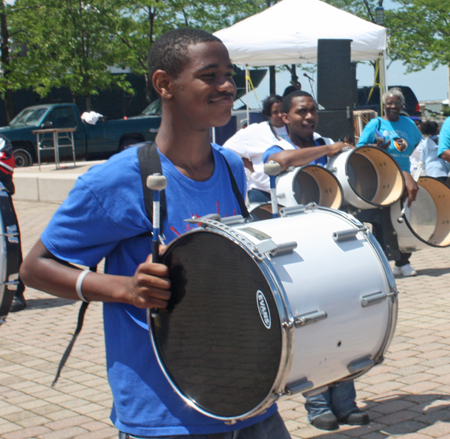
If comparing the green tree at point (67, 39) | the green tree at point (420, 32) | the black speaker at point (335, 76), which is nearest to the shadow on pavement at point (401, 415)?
the black speaker at point (335, 76)

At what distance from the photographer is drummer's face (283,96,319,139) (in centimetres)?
516

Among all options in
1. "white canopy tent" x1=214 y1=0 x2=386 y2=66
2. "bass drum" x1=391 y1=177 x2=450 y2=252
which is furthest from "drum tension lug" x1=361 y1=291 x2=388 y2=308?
"white canopy tent" x1=214 y1=0 x2=386 y2=66

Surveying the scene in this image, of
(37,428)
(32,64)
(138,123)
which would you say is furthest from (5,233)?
(32,64)

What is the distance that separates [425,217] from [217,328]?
4.41 m

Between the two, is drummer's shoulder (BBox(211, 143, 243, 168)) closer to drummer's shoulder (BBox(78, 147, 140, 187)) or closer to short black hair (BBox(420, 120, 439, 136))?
drummer's shoulder (BBox(78, 147, 140, 187))

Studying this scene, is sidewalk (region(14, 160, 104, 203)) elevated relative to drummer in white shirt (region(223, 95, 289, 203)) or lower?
lower

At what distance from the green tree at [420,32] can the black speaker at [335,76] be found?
66.3ft

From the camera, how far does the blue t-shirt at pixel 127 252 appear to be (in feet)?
5.81

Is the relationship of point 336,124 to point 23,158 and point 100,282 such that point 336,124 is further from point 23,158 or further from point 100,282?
point 23,158

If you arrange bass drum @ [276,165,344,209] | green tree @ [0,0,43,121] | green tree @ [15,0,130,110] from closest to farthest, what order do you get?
bass drum @ [276,165,344,209] → green tree @ [0,0,43,121] → green tree @ [15,0,130,110]

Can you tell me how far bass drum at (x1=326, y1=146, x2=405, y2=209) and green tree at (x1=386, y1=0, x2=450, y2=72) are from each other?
24418mm

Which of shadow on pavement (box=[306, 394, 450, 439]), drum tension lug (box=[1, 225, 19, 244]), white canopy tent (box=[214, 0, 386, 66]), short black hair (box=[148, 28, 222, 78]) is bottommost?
shadow on pavement (box=[306, 394, 450, 439])

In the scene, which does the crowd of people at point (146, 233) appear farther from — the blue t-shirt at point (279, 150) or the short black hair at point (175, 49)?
the blue t-shirt at point (279, 150)

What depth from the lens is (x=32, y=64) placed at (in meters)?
23.5
